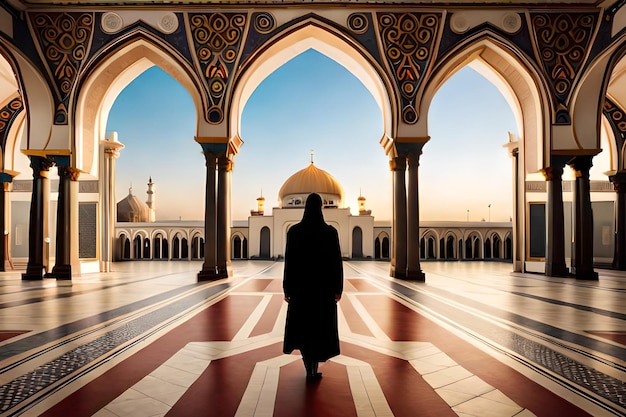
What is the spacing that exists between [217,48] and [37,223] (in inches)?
243

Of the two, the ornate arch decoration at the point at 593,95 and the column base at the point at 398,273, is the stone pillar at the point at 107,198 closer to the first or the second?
the column base at the point at 398,273

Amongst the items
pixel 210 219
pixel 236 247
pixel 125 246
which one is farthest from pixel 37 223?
pixel 125 246

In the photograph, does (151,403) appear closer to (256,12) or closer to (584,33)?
(256,12)

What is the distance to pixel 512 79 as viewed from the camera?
37.1ft

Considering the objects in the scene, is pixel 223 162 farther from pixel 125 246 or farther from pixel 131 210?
pixel 131 210

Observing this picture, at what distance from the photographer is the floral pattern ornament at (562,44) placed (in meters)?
9.73

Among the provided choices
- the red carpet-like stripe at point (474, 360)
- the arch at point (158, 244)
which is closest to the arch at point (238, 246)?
the arch at point (158, 244)

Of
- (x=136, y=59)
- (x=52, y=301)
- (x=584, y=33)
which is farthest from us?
(x=136, y=59)

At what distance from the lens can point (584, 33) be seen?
9742 millimetres

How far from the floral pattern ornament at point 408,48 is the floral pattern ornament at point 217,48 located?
3368mm

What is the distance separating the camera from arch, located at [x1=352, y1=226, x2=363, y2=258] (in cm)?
2508

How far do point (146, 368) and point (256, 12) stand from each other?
8.85m

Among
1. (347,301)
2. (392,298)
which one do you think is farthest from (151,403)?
(392,298)

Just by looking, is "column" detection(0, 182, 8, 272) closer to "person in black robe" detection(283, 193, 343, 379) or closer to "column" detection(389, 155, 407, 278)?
"column" detection(389, 155, 407, 278)
